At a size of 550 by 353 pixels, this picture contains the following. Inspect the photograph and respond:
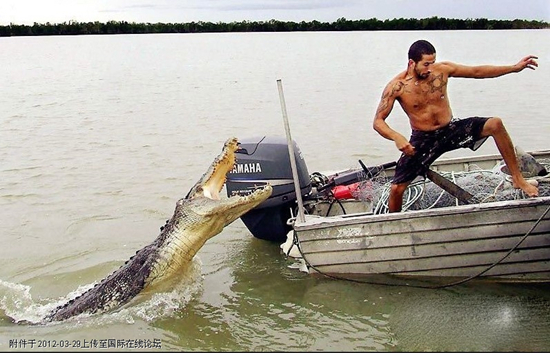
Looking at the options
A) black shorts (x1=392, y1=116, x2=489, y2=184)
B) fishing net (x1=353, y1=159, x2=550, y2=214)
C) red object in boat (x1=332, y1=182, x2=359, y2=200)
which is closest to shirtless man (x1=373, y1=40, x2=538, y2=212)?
black shorts (x1=392, y1=116, x2=489, y2=184)

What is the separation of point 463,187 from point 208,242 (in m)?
3.10

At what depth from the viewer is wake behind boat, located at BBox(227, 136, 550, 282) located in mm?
5383

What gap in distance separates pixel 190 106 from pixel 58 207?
10.1 meters

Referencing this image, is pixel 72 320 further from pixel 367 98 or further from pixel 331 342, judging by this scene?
pixel 367 98

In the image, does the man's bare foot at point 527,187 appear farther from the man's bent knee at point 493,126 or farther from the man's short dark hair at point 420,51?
the man's short dark hair at point 420,51

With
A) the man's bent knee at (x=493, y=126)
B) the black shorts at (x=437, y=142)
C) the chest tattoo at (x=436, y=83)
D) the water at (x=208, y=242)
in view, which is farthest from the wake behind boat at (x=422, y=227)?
the chest tattoo at (x=436, y=83)

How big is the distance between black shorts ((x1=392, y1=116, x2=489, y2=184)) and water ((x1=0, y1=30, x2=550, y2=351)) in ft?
3.52

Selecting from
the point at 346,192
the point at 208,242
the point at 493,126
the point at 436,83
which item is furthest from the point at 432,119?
the point at 208,242

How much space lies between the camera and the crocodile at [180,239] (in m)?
5.64

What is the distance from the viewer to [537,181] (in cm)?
570

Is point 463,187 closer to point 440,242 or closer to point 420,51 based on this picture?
point 440,242

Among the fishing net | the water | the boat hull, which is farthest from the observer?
the fishing net

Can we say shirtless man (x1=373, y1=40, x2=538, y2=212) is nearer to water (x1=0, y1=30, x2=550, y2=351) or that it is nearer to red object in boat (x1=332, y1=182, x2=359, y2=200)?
red object in boat (x1=332, y1=182, x2=359, y2=200)

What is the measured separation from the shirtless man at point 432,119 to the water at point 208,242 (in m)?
1.17
